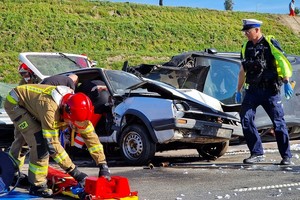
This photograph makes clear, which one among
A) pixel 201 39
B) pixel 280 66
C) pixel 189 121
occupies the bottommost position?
pixel 201 39

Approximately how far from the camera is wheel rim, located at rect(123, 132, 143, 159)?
817 cm

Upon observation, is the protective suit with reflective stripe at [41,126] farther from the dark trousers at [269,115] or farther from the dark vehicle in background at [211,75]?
the dark vehicle in background at [211,75]

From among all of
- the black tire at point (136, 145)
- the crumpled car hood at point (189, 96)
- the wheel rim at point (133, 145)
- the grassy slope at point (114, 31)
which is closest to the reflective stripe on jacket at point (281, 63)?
the crumpled car hood at point (189, 96)

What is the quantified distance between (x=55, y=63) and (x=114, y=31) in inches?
1123

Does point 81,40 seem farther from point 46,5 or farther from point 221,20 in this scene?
point 221,20

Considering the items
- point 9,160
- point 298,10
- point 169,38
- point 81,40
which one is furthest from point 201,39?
point 9,160

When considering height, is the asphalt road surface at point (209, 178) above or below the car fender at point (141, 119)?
below

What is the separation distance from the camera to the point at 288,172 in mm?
7359

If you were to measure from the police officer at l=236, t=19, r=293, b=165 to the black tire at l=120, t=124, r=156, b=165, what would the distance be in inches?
53.3

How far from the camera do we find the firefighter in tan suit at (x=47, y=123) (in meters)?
5.70

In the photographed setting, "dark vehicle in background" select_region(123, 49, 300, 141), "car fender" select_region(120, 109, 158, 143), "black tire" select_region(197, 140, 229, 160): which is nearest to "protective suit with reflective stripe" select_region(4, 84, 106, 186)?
"car fender" select_region(120, 109, 158, 143)

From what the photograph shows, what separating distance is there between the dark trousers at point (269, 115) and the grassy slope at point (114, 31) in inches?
770

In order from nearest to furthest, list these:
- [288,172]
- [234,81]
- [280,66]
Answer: [288,172] < [280,66] < [234,81]

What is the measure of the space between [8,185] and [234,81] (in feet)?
16.6
